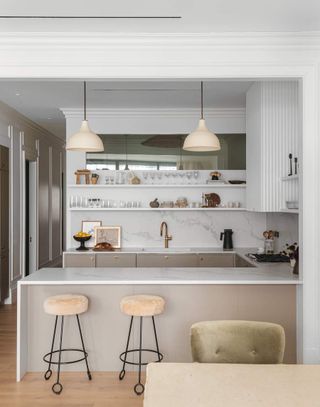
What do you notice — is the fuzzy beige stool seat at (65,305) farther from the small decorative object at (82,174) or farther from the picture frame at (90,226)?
the small decorative object at (82,174)

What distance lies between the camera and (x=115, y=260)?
5852 mm

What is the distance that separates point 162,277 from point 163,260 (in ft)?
6.31

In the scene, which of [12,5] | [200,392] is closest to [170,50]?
[12,5]

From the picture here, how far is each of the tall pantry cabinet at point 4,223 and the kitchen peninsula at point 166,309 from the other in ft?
8.27

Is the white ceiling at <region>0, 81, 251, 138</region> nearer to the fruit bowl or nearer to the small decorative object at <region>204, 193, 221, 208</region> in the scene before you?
the small decorative object at <region>204, 193, 221, 208</region>

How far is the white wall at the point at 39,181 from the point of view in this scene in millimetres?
6781

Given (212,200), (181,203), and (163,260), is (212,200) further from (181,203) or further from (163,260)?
A: (163,260)

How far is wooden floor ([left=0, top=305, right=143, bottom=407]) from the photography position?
336 centimetres

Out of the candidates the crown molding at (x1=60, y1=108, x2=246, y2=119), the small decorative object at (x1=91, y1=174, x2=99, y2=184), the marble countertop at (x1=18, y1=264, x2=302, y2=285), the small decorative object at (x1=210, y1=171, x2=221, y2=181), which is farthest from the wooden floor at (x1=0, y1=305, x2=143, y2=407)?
the crown molding at (x1=60, y1=108, x2=246, y2=119)

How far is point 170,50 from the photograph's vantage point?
3.60 meters

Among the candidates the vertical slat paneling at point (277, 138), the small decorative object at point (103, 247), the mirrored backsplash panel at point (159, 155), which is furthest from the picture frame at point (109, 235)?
the vertical slat paneling at point (277, 138)

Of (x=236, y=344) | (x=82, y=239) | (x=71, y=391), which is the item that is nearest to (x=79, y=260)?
(x=82, y=239)

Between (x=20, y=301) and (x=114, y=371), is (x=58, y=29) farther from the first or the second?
(x=114, y=371)

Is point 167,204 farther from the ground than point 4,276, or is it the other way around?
point 167,204
